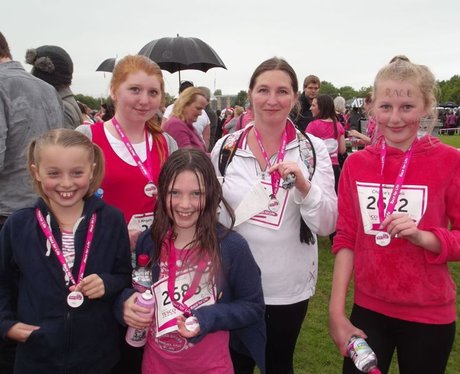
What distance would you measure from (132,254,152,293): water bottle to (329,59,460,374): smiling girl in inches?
34.3

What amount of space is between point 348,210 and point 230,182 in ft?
1.99

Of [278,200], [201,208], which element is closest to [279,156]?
[278,200]

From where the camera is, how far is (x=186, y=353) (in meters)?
1.89

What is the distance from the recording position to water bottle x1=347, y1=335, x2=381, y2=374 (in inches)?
67.0

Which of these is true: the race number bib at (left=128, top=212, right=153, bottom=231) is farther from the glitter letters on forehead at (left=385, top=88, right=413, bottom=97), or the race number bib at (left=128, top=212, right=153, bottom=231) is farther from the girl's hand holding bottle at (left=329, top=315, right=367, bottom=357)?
the glitter letters on forehead at (left=385, top=88, right=413, bottom=97)

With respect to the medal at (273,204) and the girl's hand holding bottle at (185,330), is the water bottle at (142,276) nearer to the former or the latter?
the girl's hand holding bottle at (185,330)

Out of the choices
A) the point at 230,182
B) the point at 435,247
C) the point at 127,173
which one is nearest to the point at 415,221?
the point at 435,247

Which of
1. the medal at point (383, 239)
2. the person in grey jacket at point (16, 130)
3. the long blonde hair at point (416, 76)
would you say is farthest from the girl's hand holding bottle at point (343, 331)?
the person in grey jacket at point (16, 130)

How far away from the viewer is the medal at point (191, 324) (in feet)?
5.63

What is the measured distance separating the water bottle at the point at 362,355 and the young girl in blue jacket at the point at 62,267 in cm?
103

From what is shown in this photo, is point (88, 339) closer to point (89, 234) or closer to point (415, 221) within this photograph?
point (89, 234)

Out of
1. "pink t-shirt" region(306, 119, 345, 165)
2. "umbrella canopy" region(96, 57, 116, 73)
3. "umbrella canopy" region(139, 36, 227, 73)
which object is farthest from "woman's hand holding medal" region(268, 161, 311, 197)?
"umbrella canopy" region(96, 57, 116, 73)

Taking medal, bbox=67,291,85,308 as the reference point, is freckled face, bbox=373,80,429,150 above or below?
above

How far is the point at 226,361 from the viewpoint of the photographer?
1.93 meters
